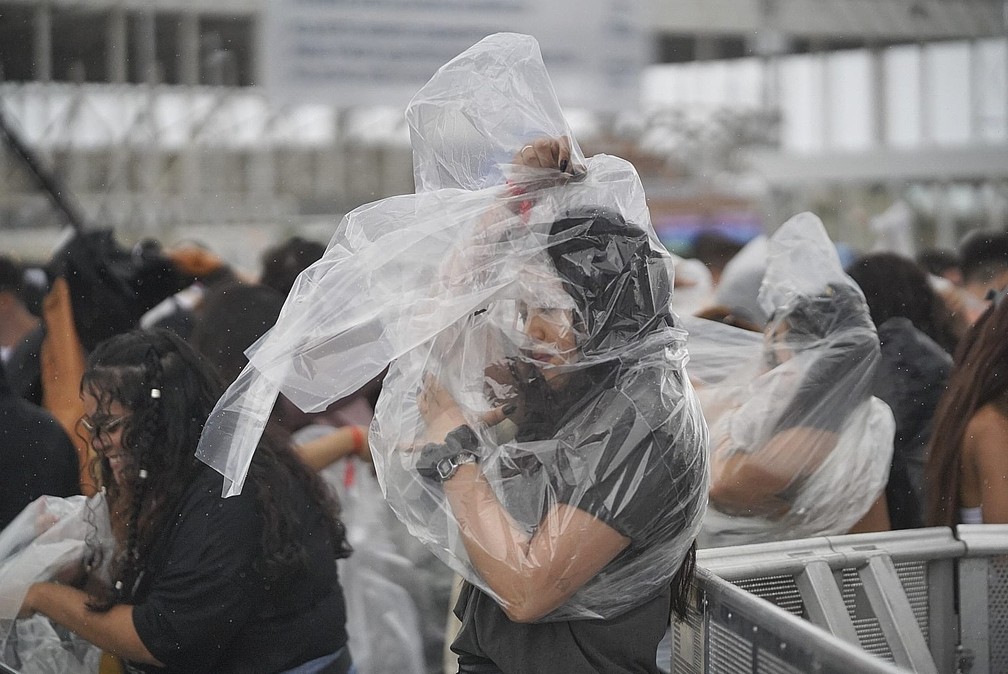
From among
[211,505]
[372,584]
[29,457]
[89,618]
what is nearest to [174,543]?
[211,505]

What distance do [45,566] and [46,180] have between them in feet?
5.47

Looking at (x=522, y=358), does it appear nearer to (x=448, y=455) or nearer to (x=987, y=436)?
(x=448, y=455)

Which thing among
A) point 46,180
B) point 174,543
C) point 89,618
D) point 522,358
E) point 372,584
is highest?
point 46,180

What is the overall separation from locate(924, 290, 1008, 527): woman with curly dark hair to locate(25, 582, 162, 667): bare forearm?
1.51 metres

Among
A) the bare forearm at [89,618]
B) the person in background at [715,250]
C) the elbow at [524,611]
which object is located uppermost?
the elbow at [524,611]

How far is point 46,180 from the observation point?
10.2 feet

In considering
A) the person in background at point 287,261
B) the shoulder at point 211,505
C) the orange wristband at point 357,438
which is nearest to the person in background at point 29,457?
the shoulder at point 211,505

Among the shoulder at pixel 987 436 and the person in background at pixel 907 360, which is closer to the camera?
the shoulder at pixel 987 436

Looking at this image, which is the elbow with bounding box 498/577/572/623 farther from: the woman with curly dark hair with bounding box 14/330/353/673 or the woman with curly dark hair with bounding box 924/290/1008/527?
the woman with curly dark hair with bounding box 924/290/1008/527

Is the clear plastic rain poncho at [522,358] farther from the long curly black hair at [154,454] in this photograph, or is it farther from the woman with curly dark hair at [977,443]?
the woman with curly dark hair at [977,443]

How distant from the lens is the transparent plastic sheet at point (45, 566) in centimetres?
181

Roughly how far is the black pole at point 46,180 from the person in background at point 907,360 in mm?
2214

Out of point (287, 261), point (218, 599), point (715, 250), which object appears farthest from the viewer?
point (715, 250)

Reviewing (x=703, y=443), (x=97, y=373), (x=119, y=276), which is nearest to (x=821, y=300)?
(x=703, y=443)
